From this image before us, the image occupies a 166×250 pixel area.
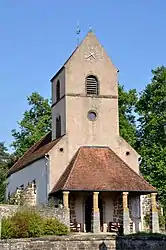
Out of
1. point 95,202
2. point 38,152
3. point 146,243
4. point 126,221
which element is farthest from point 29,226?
point 38,152

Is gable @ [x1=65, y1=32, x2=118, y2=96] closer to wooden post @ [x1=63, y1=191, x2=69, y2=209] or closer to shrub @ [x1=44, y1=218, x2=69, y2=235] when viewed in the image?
wooden post @ [x1=63, y1=191, x2=69, y2=209]

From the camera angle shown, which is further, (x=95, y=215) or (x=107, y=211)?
(x=107, y=211)

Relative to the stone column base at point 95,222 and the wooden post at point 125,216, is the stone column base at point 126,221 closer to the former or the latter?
the wooden post at point 125,216

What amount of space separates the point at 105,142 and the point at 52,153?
4.01 metres

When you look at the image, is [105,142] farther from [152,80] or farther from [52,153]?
[152,80]

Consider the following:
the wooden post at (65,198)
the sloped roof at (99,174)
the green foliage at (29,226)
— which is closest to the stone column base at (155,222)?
the sloped roof at (99,174)

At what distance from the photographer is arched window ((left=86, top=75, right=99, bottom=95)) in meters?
37.5

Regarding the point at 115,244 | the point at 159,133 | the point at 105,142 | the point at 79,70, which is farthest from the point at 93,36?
the point at 115,244

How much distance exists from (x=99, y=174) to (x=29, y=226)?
9312mm

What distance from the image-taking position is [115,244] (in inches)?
795

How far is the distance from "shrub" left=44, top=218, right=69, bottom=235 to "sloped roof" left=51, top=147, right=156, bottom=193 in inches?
132

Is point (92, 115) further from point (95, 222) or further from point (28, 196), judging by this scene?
point (95, 222)

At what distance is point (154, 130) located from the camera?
1732 inches

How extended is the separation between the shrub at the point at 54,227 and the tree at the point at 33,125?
73.1 ft
